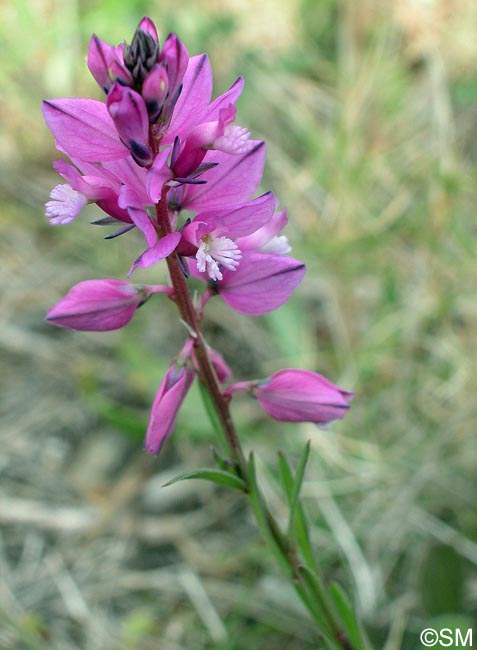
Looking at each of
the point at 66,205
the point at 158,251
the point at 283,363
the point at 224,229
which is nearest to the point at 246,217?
the point at 224,229

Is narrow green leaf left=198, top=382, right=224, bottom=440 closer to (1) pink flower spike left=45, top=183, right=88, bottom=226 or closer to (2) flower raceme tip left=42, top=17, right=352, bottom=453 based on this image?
(2) flower raceme tip left=42, top=17, right=352, bottom=453

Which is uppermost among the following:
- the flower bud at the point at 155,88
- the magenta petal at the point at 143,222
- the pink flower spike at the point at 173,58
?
the pink flower spike at the point at 173,58

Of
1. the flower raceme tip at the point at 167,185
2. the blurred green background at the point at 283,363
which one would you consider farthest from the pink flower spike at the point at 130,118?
the blurred green background at the point at 283,363

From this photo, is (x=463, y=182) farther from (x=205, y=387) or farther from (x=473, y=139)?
(x=205, y=387)

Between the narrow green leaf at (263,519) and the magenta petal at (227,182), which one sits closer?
the magenta petal at (227,182)

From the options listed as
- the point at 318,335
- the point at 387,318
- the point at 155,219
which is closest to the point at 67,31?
the point at 318,335

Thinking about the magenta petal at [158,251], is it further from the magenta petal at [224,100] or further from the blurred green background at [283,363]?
the blurred green background at [283,363]

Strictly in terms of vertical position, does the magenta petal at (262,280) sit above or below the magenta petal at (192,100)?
below

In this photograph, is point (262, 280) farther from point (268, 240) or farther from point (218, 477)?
point (218, 477)

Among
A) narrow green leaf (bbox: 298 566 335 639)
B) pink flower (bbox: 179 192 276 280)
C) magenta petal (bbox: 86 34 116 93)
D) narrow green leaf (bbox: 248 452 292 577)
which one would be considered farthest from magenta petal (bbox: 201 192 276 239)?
narrow green leaf (bbox: 298 566 335 639)
